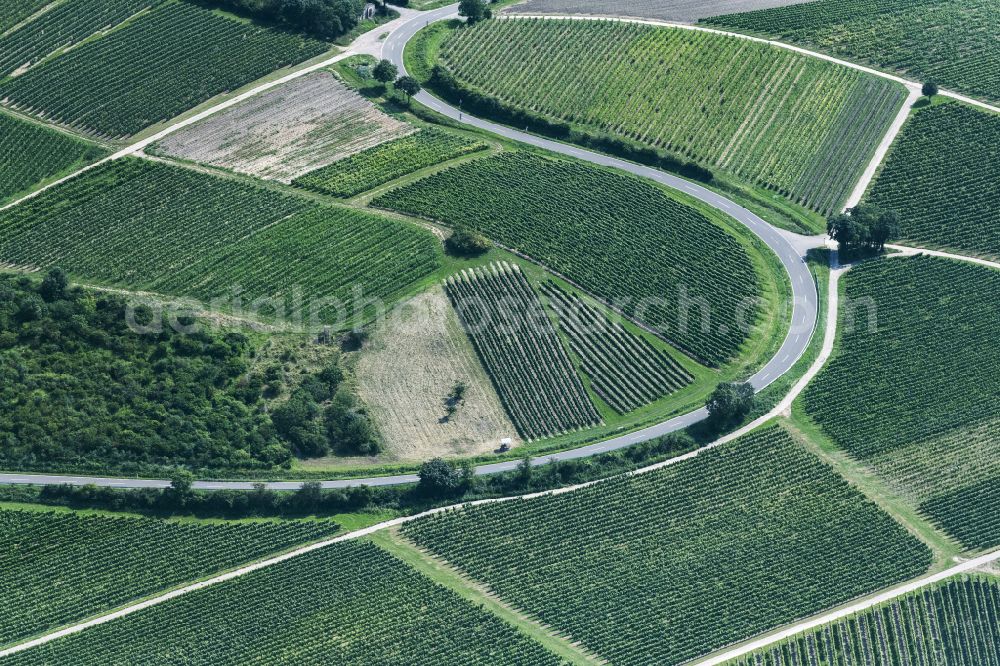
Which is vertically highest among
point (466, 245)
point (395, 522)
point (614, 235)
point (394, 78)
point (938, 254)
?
point (394, 78)

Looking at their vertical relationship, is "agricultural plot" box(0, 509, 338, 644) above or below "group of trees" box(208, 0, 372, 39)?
below

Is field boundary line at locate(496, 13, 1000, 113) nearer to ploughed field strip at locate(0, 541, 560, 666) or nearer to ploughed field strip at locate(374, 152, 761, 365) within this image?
ploughed field strip at locate(374, 152, 761, 365)

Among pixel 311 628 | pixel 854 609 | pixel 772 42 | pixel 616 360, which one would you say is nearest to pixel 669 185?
pixel 616 360

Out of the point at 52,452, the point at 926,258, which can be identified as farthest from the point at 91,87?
the point at 926,258

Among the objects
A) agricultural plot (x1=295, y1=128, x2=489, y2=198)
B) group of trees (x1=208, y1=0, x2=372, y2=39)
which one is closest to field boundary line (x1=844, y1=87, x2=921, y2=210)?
agricultural plot (x1=295, y1=128, x2=489, y2=198)

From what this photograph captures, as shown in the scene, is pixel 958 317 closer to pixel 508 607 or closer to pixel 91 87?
pixel 508 607

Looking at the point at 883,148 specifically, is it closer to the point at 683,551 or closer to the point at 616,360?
the point at 616,360
